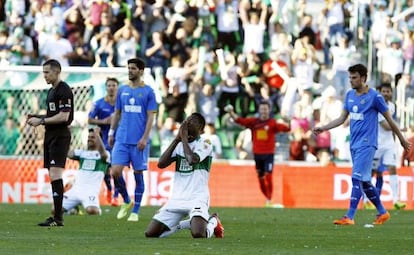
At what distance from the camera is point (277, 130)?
27031mm

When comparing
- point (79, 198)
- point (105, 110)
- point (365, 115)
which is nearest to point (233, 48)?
point (105, 110)

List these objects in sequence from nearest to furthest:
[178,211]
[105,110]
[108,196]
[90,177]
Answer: [178,211] < [90,177] < [105,110] < [108,196]

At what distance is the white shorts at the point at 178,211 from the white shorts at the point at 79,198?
6749 millimetres

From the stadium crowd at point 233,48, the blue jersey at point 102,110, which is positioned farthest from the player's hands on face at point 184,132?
the stadium crowd at point 233,48

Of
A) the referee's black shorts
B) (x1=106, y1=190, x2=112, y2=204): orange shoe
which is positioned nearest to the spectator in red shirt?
(x1=106, y1=190, x2=112, y2=204): orange shoe

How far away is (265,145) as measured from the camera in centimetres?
2706

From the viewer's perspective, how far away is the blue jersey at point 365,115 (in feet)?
59.2

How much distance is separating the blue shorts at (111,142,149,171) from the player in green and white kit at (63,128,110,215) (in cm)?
224

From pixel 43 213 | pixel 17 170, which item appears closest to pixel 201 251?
pixel 43 213

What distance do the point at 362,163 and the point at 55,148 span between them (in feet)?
14.6

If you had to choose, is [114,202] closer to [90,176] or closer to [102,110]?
[102,110]

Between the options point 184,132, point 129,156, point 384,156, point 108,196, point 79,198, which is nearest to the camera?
point 184,132

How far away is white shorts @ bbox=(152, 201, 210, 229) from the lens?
14523 millimetres

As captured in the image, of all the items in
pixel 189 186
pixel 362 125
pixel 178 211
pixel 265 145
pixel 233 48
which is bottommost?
pixel 178 211
